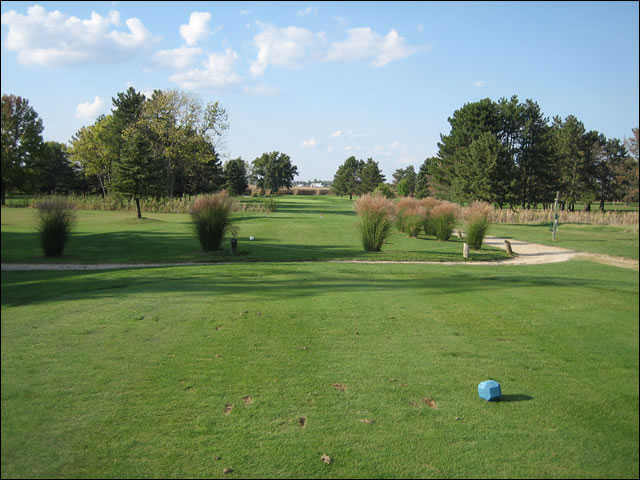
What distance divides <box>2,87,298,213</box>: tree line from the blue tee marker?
3.51m

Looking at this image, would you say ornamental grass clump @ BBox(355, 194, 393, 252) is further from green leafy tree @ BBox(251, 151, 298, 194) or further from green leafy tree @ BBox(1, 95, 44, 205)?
green leafy tree @ BBox(251, 151, 298, 194)

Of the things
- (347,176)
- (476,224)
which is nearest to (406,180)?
(347,176)

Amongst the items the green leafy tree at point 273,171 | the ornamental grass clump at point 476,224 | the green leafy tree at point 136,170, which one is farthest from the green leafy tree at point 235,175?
the ornamental grass clump at point 476,224

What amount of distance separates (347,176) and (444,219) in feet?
321

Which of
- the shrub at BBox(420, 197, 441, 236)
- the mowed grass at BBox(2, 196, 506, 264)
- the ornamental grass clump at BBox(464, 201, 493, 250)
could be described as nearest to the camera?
the mowed grass at BBox(2, 196, 506, 264)

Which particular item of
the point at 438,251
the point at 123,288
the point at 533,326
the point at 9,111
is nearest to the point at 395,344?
the point at 533,326

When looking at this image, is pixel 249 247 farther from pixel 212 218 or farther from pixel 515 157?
pixel 515 157

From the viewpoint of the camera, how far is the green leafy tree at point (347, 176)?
120125 mm

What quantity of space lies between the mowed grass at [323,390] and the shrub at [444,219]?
20.6 metres

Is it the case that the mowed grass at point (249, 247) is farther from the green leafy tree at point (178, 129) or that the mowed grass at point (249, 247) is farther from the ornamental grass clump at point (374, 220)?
the green leafy tree at point (178, 129)

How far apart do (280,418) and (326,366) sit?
3.76ft

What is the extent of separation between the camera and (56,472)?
1741 mm

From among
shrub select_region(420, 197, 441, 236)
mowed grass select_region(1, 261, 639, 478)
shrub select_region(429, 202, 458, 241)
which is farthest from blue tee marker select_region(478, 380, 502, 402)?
shrub select_region(420, 197, 441, 236)

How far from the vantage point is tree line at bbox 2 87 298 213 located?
2006 millimetres
